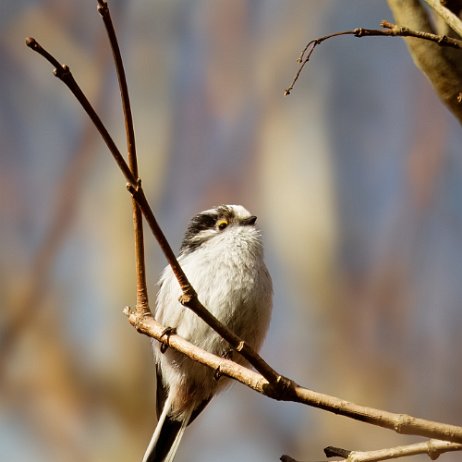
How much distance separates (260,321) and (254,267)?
20cm

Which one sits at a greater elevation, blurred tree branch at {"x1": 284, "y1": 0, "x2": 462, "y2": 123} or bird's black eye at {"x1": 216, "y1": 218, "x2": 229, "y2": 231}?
blurred tree branch at {"x1": 284, "y1": 0, "x2": 462, "y2": 123}

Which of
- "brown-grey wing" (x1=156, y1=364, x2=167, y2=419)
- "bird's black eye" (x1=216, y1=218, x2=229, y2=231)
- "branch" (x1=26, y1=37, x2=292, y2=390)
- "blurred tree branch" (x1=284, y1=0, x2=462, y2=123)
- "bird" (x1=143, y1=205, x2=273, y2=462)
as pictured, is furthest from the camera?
"bird's black eye" (x1=216, y1=218, x2=229, y2=231)

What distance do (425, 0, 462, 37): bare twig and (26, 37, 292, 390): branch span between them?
2.76 ft

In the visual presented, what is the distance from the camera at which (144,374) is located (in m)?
4.54

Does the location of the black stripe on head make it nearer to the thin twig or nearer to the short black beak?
the short black beak

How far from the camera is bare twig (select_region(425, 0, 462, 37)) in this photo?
170cm

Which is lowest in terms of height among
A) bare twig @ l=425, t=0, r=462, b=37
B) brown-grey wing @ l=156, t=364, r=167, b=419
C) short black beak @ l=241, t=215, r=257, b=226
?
brown-grey wing @ l=156, t=364, r=167, b=419

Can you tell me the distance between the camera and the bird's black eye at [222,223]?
3.07 metres

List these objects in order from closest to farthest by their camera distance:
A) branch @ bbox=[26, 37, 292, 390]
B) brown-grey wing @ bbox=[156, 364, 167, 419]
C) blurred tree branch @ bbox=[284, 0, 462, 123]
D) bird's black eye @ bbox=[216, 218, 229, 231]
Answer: branch @ bbox=[26, 37, 292, 390] → blurred tree branch @ bbox=[284, 0, 462, 123] → brown-grey wing @ bbox=[156, 364, 167, 419] → bird's black eye @ bbox=[216, 218, 229, 231]

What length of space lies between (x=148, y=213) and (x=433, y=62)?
1241mm

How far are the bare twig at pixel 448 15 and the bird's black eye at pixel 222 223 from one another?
148 centimetres

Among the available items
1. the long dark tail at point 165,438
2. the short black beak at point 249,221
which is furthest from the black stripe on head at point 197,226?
the long dark tail at point 165,438

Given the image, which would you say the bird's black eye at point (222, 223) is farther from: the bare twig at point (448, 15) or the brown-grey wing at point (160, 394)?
the bare twig at point (448, 15)

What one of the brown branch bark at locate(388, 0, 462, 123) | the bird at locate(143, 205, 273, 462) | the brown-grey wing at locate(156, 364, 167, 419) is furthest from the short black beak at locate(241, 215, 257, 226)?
the brown branch bark at locate(388, 0, 462, 123)
